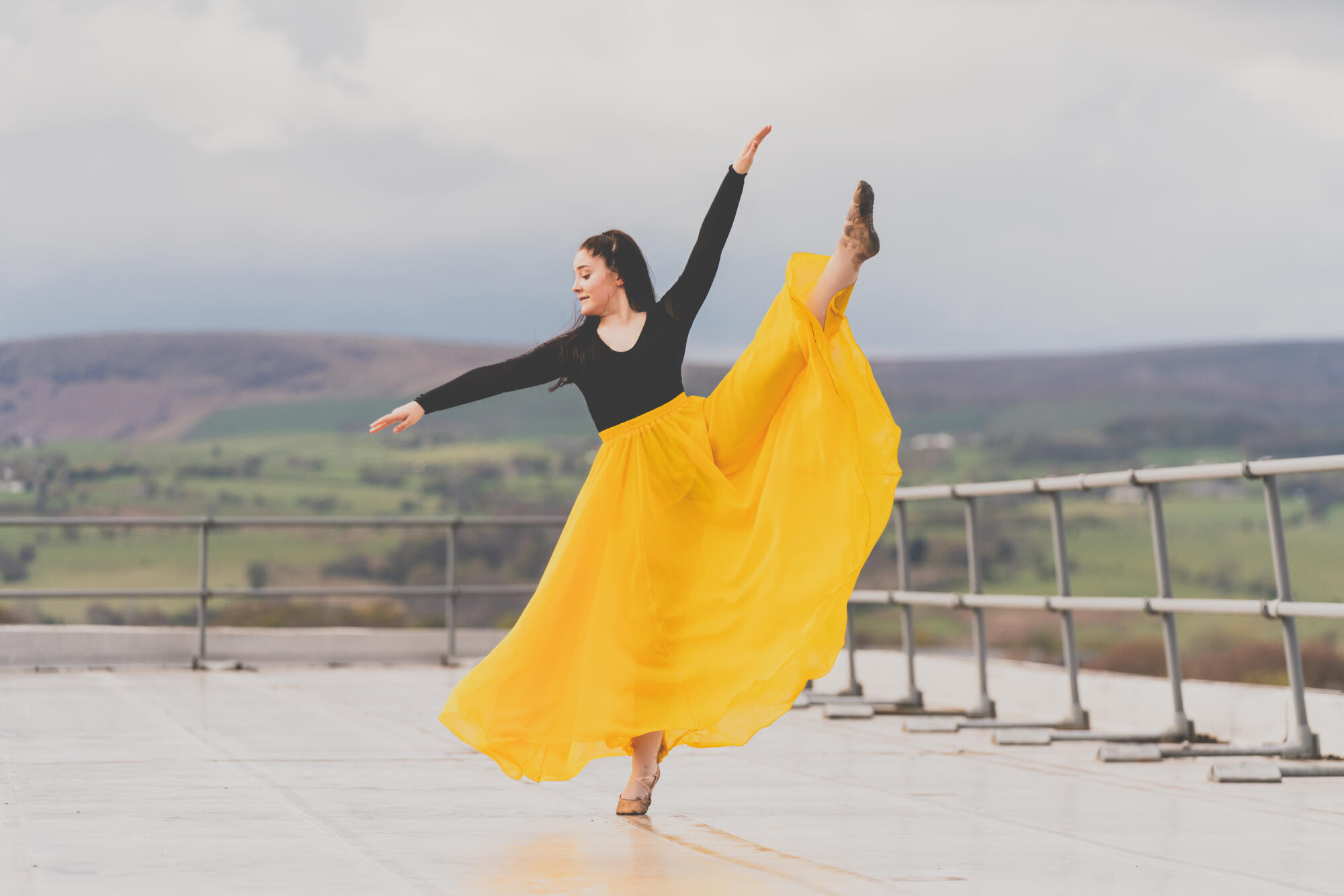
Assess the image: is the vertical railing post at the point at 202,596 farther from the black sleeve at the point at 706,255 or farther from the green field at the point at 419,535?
the green field at the point at 419,535

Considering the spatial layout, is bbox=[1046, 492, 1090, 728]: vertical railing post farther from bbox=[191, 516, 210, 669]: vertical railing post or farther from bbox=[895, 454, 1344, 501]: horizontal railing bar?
bbox=[191, 516, 210, 669]: vertical railing post

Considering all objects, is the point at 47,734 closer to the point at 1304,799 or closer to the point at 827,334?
the point at 827,334

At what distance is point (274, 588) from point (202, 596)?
454 mm

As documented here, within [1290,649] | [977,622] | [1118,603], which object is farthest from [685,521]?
[977,622]

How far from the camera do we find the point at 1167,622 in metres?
5.97

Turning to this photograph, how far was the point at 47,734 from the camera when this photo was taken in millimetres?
5879

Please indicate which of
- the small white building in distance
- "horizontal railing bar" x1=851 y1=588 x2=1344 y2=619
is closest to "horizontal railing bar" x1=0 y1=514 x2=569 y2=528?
"horizontal railing bar" x1=851 y1=588 x2=1344 y2=619

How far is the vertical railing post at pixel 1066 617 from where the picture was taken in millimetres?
6520

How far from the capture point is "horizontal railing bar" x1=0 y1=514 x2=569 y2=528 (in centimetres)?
1034

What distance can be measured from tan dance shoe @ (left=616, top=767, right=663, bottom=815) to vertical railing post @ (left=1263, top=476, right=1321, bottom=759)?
94.3 inches

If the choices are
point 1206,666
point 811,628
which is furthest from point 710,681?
point 1206,666

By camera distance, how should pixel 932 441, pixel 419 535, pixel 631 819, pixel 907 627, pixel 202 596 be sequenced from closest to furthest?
pixel 631 819, pixel 907 627, pixel 202 596, pixel 932 441, pixel 419 535

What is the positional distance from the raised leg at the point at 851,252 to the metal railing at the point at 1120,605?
1.76m

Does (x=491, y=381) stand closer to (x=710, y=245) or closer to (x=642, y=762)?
(x=710, y=245)
